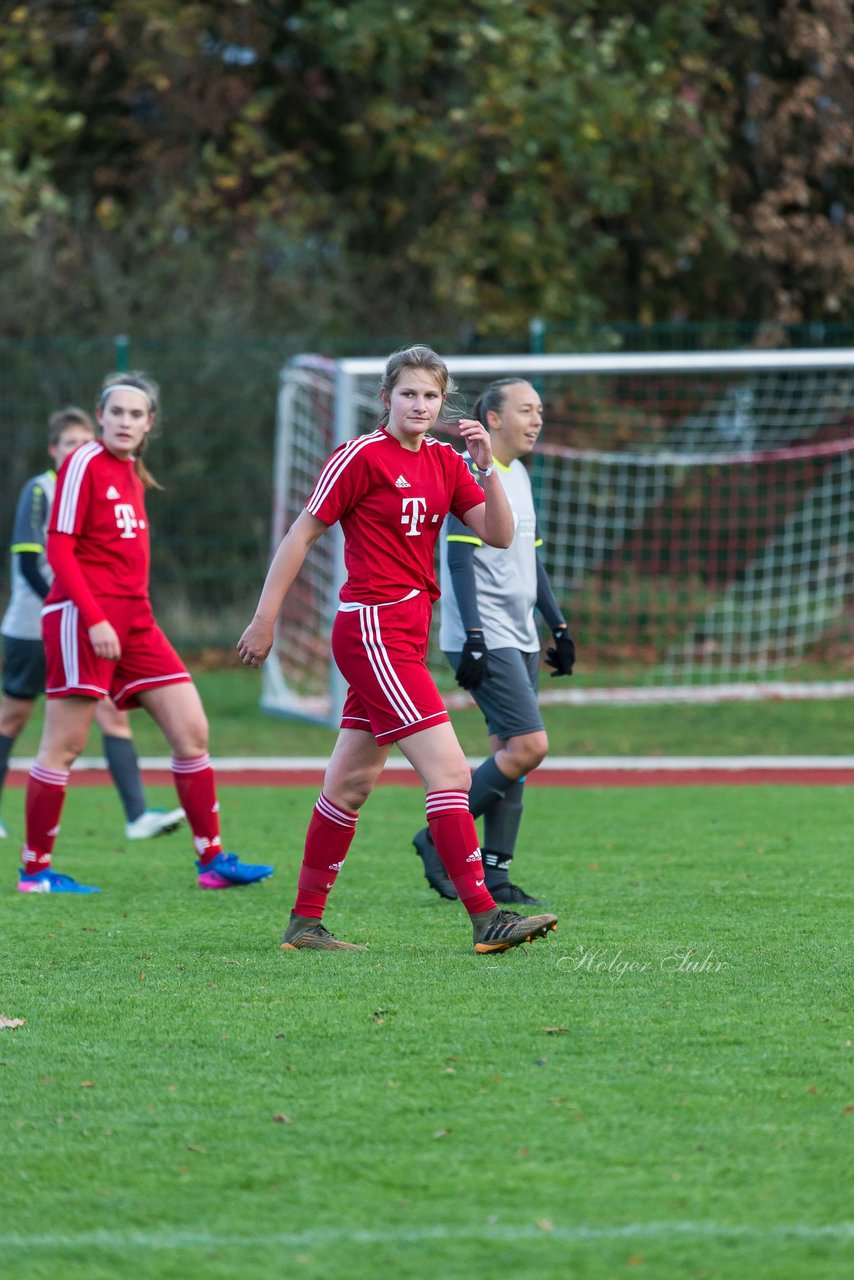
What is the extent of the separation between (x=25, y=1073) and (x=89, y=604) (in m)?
2.73

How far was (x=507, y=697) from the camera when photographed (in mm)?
6508

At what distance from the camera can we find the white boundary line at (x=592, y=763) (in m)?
11.5

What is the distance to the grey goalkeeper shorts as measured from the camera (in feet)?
21.3

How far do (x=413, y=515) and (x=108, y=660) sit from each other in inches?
74.0

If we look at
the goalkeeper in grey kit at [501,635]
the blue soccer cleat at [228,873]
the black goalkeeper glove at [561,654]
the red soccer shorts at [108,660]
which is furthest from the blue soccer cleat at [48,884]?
the black goalkeeper glove at [561,654]

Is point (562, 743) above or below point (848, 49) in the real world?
below

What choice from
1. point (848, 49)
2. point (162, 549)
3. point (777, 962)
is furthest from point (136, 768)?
point (848, 49)

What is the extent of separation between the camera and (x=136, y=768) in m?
8.44

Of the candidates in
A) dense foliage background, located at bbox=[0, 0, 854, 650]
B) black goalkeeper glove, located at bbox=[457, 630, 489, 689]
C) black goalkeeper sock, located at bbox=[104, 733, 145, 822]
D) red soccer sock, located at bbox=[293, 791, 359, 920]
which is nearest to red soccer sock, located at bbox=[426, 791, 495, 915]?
red soccer sock, located at bbox=[293, 791, 359, 920]

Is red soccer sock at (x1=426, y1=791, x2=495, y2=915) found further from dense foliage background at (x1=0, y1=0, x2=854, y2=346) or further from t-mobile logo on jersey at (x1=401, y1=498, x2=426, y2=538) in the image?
dense foliage background at (x1=0, y1=0, x2=854, y2=346)

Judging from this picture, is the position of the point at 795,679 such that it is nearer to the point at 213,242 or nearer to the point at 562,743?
the point at 562,743

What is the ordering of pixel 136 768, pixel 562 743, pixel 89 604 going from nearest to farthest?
pixel 89 604 < pixel 136 768 < pixel 562 743

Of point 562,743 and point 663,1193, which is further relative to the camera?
point 562,743

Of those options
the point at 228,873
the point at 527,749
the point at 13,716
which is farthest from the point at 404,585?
the point at 13,716
